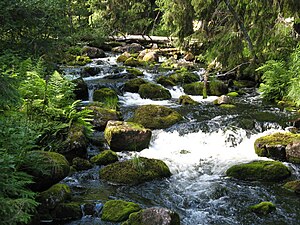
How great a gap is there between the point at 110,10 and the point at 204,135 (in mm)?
19156

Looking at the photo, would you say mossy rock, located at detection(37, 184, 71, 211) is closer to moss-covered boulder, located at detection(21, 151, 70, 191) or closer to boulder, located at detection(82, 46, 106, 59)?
moss-covered boulder, located at detection(21, 151, 70, 191)

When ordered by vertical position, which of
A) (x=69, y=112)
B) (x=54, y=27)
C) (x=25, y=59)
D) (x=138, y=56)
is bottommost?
(x=138, y=56)

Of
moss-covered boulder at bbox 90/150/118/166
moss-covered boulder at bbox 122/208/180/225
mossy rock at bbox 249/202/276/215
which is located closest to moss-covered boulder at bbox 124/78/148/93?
moss-covered boulder at bbox 90/150/118/166

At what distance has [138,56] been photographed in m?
21.8

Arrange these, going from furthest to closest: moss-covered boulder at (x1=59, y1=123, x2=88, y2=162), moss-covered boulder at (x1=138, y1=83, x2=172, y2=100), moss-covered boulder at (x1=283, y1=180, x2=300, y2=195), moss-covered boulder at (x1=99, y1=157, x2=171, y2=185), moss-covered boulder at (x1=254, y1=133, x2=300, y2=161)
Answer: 1. moss-covered boulder at (x1=138, y1=83, x2=172, y2=100)
2. moss-covered boulder at (x1=254, y1=133, x2=300, y2=161)
3. moss-covered boulder at (x1=59, y1=123, x2=88, y2=162)
4. moss-covered boulder at (x1=99, y1=157, x2=171, y2=185)
5. moss-covered boulder at (x1=283, y1=180, x2=300, y2=195)

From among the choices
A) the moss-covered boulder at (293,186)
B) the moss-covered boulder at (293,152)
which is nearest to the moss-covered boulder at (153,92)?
the moss-covered boulder at (293,152)

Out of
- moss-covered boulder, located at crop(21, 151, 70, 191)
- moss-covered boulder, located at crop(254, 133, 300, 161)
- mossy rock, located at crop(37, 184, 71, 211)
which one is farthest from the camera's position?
moss-covered boulder, located at crop(254, 133, 300, 161)

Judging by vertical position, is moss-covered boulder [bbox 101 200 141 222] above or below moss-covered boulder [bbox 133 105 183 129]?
above

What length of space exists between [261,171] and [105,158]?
3.27 m

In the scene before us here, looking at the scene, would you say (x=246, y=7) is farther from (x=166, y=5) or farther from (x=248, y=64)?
(x=166, y=5)

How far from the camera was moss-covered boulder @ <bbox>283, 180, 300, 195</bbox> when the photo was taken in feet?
21.8

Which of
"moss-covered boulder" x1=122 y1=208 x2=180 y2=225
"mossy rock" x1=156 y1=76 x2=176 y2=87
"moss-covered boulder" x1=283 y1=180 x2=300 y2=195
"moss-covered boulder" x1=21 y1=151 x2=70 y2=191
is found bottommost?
"mossy rock" x1=156 y1=76 x2=176 y2=87

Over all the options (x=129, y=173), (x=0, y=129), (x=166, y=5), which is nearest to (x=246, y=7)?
(x=166, y=5)

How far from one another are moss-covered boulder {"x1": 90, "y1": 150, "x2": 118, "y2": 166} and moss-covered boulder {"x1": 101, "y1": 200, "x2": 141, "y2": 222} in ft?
6.49
